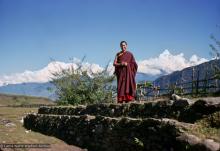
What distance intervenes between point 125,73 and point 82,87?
39.3ft

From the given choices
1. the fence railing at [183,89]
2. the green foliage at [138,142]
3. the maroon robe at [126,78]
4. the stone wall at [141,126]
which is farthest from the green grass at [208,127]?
the maroon robe at [126,78]

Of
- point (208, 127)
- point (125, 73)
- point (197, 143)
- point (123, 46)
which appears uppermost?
point (123, 46)

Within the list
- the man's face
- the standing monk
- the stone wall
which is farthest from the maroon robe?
the stone wall

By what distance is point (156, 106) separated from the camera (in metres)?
10.8

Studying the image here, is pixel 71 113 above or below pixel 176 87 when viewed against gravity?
below

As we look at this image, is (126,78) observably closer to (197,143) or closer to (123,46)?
(123,46)

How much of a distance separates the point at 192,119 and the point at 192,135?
1.08 metres

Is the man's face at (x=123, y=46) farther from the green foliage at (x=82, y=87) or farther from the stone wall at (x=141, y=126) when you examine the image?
the green foliage at (x=82, y=87)

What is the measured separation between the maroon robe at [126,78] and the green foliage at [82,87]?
10202 mm

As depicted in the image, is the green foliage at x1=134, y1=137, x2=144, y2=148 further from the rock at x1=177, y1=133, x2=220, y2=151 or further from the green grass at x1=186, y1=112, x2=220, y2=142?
the green grass at x1=186, y1=112, x2=220, y2=142

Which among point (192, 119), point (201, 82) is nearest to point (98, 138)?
point (192, 119)

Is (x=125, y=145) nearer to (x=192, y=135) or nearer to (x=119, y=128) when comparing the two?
(x=119, y=128)

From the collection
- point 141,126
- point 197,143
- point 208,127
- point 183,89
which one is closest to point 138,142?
point 141,126

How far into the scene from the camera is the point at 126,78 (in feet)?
47.0
